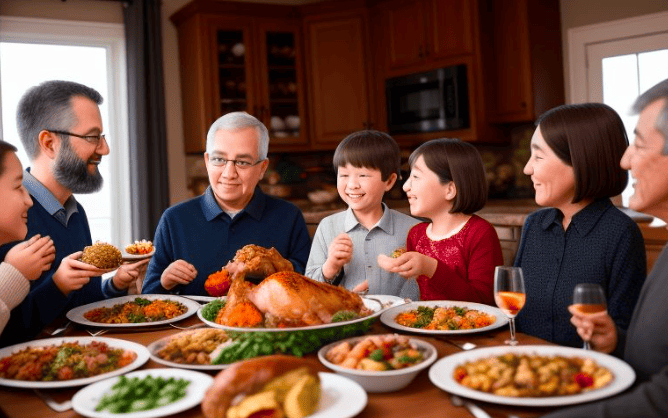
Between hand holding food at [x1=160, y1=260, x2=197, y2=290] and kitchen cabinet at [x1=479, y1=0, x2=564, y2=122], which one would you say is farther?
kitchen cabinet at [x1=479, y1=0, x2=564, y2=122]

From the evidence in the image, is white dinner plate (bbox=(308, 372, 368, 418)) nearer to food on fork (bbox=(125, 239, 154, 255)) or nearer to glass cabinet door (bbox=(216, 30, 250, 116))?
food on fork (bbox=(125, 239, 154, 255))

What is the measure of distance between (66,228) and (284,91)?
144 inches

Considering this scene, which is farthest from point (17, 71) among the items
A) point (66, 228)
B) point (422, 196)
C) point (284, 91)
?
point (422, 196)

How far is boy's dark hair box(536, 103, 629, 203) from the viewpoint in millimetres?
1740

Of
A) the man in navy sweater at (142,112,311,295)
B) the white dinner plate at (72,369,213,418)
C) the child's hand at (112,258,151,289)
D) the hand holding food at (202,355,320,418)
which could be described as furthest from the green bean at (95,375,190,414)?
the man in navy sweater at (142,112,311,295)

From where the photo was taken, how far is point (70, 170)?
2.38 metres

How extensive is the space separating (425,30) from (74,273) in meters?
4.15

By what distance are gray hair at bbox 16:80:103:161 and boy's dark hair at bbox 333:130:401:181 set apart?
103 centimetres

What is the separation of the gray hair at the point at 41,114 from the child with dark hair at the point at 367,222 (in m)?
1.04

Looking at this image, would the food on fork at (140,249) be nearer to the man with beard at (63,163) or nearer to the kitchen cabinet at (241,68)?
the man with beard at (63,163)

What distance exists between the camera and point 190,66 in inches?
220

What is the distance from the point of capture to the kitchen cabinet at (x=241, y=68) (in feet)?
17.8

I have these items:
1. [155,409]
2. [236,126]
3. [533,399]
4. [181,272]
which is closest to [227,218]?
[236,126]

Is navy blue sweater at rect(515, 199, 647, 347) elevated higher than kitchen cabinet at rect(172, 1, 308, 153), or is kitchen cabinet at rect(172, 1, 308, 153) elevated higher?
kitchen cabinet at rect(172, 1, 308, 153)
